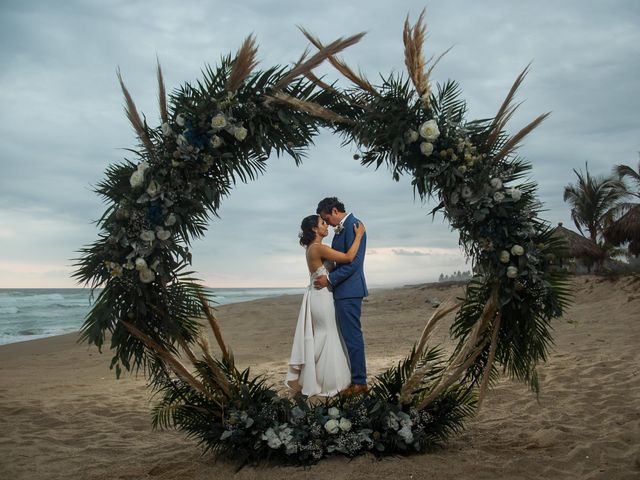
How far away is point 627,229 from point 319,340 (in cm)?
2337

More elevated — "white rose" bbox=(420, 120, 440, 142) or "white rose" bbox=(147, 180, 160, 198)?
"white rose" bbox=(420, 120, 440, 142)

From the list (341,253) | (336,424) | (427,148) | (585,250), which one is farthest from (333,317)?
(585,250)

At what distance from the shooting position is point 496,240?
17.4 ft

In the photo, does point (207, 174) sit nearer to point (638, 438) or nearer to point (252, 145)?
point (252, 145)

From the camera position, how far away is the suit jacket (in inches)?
246

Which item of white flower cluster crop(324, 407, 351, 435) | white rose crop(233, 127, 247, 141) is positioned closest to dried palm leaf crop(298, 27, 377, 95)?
white rose crop(233, 127, 247, 141)

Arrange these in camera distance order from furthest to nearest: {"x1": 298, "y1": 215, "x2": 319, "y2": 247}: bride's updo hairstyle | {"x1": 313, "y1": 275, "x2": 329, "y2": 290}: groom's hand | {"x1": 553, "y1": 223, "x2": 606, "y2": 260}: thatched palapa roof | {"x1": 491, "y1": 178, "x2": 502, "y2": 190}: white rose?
{"x1": 553, "y1": 223, "x2": 606, "y2": 260}: thatched palapa roof, {"x1": 298, "y1": 215, "x2": 319, "y2": 247}: bride's updo hairstyle, {"x1": 313, "y1": 275, "x2": 329, "y2": 290}: groom's hand, {"x1": 491, "y1": 178, "x2": 502, "y2": 190}: white rose

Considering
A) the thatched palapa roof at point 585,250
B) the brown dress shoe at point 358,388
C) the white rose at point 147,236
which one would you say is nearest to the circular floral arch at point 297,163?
the white rose at point 147,236

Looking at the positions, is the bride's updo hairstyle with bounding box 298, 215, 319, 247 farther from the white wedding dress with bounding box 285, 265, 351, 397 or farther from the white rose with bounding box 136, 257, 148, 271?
the white rose with bounding box 136, 257, 148, 271

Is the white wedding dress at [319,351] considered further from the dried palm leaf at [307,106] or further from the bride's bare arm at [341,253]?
the dried palm leaf at [307,106]

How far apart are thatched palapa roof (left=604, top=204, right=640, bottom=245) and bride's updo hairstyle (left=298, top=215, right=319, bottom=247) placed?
2302 centimetres

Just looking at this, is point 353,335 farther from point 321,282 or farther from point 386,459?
point 386,459

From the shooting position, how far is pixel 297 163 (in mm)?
5410

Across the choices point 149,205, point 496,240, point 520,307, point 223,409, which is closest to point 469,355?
point 520,307
